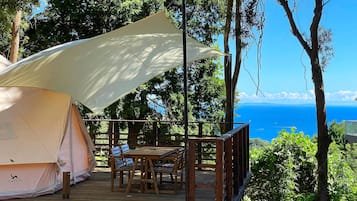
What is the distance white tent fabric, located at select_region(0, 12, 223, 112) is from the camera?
16.2 ft

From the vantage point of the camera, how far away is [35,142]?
554 centimetres

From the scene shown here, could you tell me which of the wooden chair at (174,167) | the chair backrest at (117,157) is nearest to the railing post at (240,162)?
the wooden chair at (174,167)

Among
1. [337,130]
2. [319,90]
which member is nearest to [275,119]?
[337,130]

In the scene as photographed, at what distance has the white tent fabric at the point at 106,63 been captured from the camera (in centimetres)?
493

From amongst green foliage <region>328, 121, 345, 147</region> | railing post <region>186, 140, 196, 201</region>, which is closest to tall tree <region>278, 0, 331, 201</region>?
railing post <region>186, 140, 196, 201</region>

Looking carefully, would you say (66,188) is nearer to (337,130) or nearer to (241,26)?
(241,26)

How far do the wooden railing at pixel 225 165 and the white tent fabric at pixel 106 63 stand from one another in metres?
1.13

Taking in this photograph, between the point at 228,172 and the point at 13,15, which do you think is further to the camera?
the point at 13,15

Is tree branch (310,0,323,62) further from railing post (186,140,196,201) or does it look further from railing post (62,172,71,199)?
railing post (62,172,71,199)

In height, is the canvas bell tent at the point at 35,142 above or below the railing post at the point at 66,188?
above

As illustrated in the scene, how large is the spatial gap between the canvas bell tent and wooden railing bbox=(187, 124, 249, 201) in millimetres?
1936

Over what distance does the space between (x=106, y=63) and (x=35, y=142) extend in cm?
146

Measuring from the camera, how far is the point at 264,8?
A: 28.5 ft

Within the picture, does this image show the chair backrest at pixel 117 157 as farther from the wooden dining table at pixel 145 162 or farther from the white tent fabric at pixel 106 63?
the white tent fabric at pixel 106 63
